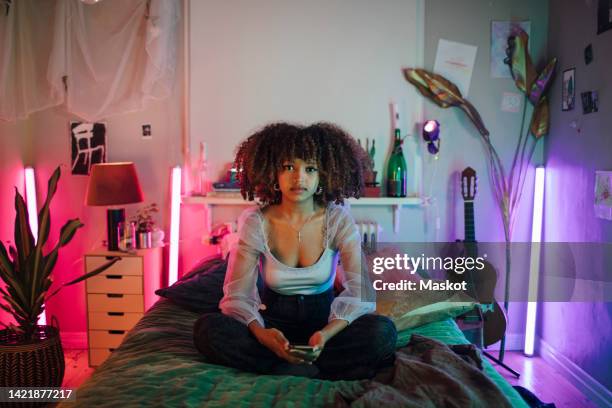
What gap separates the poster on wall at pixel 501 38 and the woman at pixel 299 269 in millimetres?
1680

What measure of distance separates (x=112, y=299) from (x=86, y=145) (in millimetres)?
951

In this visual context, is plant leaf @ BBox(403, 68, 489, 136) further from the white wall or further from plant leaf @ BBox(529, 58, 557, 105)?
plant leaf @ BBox(529, 58, 557, 105)

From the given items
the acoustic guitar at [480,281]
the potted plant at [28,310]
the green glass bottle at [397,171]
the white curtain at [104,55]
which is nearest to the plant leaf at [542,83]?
the acoustic guitar at [480,281]

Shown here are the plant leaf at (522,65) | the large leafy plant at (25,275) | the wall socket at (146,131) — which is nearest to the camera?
the large leafy plant at (25,275)

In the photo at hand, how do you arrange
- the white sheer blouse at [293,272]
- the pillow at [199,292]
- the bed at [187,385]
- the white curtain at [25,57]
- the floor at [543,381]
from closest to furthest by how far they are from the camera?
1. the bed at [187,385]
2. the white sheer blouse at [293,272]
3. the pillow at [199,292]
4. the floor at [543,381]
5. the white curtain at [25,57]

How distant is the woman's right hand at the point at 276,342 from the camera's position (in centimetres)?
166

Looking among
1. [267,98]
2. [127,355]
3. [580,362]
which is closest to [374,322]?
[127,355]

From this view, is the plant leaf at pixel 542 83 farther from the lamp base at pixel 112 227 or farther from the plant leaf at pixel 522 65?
the lamp base at pixel 112 227

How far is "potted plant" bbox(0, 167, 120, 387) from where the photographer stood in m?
2.46

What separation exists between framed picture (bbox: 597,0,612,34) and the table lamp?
2.49 m

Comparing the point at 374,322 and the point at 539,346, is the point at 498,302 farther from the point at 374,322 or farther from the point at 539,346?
the point at 374,322

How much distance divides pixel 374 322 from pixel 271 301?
380mm

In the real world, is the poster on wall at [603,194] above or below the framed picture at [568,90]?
below

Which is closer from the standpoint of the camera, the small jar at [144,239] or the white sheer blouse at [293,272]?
the white sheer blouse at [293,272]
